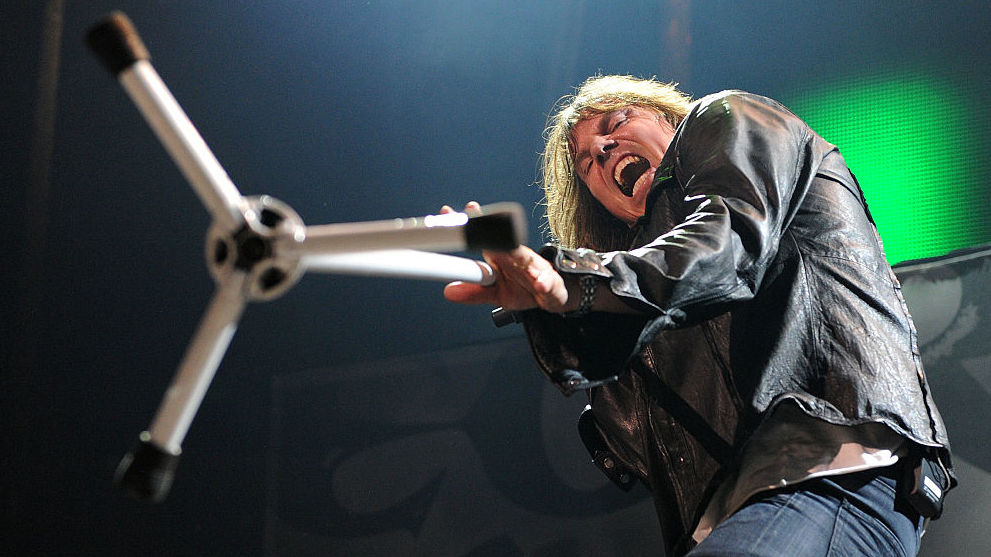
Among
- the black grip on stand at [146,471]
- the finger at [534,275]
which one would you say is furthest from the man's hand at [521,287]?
the black grip on stand at [146,471]

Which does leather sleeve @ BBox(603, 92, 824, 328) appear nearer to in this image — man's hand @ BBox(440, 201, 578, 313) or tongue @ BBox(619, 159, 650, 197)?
man's hand @ BBox(440, 201, 578, 313)

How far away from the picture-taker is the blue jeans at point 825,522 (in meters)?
0.91

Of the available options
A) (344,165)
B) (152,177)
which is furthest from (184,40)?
(344,165)

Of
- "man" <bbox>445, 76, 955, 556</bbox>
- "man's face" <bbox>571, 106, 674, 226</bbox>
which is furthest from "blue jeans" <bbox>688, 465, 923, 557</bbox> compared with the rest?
"man's face" <bbox>571, 106, 674, 226</bbox>

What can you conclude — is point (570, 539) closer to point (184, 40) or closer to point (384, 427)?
point (384, 427)

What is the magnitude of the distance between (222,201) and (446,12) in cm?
199

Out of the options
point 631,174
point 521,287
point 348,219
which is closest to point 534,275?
point 521,287

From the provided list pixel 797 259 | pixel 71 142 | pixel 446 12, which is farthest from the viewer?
pixel 446 12

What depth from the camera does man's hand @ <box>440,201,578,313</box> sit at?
86 centimetres

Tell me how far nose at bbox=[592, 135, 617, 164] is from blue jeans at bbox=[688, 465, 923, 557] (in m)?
0.81

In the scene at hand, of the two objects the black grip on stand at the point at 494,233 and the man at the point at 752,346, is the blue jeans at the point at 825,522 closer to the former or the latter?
the man at the point at 752,346

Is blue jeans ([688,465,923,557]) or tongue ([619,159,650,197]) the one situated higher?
tongue ([619,159,650,197])

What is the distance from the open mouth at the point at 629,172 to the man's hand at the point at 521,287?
2.45 feet

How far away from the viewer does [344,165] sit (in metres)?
2.33
